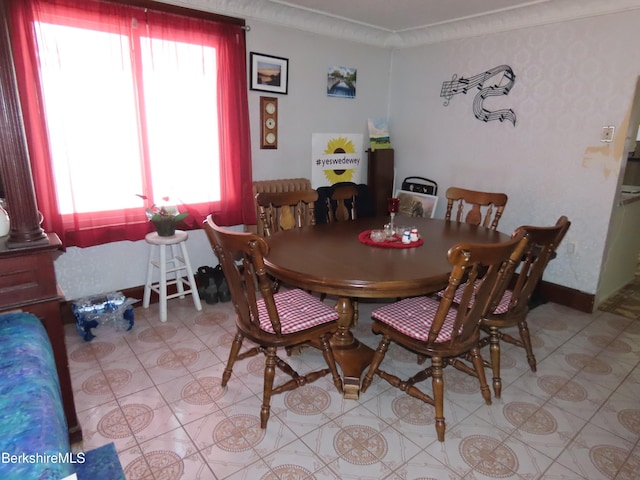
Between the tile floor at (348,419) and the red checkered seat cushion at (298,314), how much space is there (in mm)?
464

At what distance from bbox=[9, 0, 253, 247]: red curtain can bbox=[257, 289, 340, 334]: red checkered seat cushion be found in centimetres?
139

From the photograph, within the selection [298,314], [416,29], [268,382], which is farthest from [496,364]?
[416,29]

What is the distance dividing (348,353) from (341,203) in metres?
1.21

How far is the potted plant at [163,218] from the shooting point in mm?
2859

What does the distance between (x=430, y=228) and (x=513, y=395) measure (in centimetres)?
108

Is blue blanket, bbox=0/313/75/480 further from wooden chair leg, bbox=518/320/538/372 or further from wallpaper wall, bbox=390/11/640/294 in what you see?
wallpaper wall, bbox=390/11/640/294

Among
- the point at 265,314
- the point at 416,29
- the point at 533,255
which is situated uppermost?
the point at 416,29

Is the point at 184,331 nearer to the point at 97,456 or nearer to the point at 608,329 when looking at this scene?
the point at 97,456

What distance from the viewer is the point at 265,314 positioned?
2023 millimetres

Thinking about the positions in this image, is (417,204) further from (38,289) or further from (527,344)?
(38,289)

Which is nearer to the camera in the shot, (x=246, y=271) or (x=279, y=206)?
(x=246, y=271)

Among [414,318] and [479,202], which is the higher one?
[479,202]

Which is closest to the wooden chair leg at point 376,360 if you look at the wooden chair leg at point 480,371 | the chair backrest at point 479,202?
the wooden chair leg at point 480,371

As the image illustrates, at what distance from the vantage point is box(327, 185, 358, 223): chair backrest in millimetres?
3057
